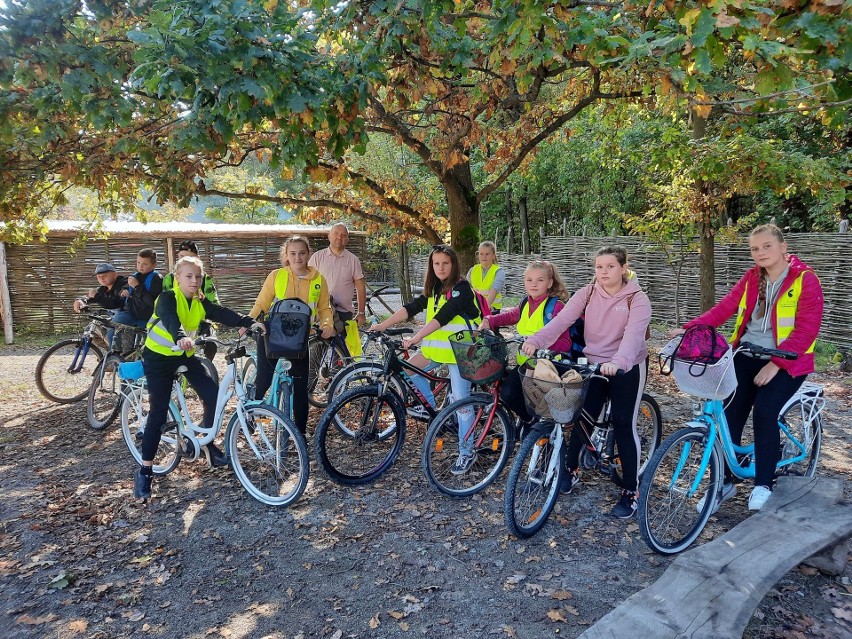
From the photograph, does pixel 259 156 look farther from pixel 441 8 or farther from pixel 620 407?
pixel 620 407

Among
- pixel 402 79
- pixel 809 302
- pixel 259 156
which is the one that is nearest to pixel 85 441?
pixel 259 156

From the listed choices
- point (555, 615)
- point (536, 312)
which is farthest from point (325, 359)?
point (555, 615)

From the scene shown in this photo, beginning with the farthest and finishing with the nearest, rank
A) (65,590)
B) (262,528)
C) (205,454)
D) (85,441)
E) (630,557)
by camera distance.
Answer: (85,441) → (205,454) → (262,528) → (630,557) → (65,590)

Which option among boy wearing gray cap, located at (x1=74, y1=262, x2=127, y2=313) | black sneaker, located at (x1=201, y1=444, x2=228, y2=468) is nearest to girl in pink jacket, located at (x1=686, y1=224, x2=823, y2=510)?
black sneaker, located at (x1=201, y1=444, x2=228, y2=468)

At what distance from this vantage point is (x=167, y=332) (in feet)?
13.9

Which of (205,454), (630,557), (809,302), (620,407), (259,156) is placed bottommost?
(630,557)

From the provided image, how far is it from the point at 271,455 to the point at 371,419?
828mm

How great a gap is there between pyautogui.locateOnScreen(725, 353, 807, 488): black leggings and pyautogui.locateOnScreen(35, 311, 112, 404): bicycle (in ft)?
19.8

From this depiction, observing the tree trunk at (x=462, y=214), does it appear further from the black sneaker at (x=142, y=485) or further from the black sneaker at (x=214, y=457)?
the black sneaker at (x=142, y=485)

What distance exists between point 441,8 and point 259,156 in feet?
12.9

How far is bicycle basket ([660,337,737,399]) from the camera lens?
11.4 feet

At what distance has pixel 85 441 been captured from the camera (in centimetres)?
595

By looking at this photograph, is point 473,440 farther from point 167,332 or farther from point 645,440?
point 167,332

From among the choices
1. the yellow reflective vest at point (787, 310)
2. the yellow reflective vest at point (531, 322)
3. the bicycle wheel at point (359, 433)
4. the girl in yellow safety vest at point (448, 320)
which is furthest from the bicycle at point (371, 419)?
the yellow reflective vest at point (787, 310)
